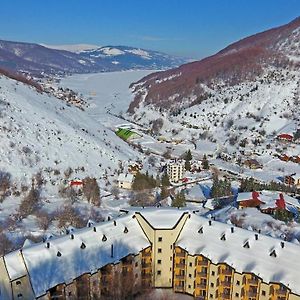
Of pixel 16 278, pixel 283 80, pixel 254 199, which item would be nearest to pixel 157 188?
pixel 254 199

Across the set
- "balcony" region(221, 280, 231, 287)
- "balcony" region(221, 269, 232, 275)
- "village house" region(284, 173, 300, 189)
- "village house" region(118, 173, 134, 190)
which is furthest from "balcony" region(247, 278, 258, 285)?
"village house" region(284, 173, 300, 189)

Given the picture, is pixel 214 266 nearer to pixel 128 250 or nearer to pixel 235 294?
pixel 235 294

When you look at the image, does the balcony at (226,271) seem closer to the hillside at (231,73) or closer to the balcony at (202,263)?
the balcony at (202,263)

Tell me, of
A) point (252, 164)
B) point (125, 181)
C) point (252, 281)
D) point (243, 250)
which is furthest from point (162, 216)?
point (252, 164)

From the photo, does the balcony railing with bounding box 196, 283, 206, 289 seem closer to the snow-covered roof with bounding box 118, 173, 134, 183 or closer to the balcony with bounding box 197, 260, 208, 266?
the balcony with bounding box 197, 260, 208, 266

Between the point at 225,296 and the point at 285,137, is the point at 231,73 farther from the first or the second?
the point at 225,296
